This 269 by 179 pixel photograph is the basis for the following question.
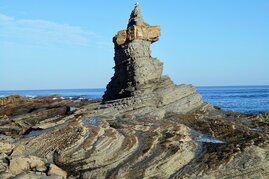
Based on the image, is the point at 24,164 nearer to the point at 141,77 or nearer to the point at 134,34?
the point at 141,77

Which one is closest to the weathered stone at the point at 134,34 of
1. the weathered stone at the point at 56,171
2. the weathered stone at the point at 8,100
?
the weathered stone at the point at 56,171

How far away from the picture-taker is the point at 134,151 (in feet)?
68.1

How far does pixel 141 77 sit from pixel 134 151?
589 inches

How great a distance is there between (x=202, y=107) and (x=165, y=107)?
4.08m

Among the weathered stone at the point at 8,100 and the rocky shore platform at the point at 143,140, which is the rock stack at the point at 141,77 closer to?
the rocky shore platform at the point at 143,140

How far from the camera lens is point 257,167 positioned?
1862cm

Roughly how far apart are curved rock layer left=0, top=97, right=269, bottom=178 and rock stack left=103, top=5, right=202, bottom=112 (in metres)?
5.67

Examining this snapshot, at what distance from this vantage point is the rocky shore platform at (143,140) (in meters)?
18.9

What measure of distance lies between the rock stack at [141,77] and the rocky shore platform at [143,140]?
88 millimetres

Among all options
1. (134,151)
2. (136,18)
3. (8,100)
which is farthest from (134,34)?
(8,100)

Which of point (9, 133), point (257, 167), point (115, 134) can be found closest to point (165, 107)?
point (115, 134)

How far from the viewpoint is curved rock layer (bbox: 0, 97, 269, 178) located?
735 inches

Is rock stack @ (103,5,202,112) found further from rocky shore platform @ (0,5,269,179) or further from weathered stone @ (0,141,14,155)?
weathered stone @ (0,141,14,155)

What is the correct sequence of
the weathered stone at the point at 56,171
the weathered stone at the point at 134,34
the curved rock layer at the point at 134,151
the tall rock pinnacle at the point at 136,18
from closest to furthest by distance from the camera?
the curved rock layer at the point at 134,151, the weathered stone at the point at 56,171, the weathered stone at the point at 134,34, the tall rock pinnacle at the point at 136,18
